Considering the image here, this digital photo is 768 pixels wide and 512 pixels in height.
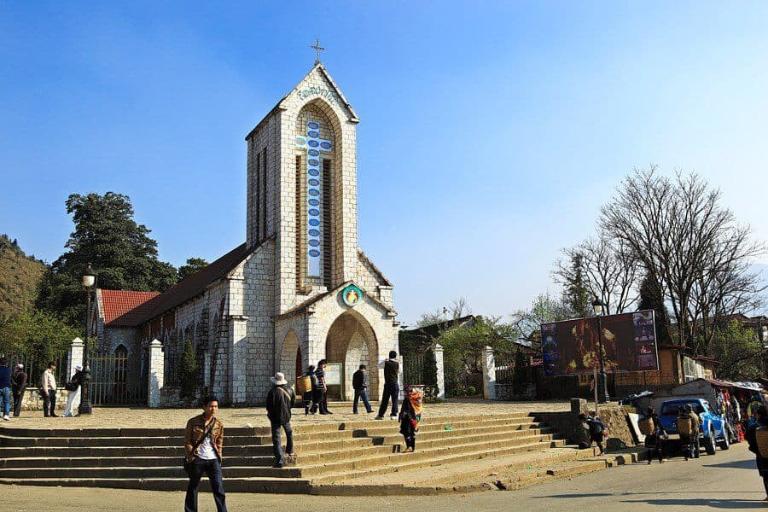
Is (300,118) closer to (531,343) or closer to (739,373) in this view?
(531,343)

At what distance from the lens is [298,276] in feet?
93.0

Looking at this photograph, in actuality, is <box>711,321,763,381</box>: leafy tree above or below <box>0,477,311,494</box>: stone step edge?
above

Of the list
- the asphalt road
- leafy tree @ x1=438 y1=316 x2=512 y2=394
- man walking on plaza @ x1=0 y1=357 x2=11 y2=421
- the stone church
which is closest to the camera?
the asphalt road

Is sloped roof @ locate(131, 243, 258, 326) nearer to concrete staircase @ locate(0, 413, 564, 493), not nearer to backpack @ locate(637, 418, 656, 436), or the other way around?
concrete staircase @ locate(0, 413, 564, 493)

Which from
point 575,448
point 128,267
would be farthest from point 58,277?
point 575,448

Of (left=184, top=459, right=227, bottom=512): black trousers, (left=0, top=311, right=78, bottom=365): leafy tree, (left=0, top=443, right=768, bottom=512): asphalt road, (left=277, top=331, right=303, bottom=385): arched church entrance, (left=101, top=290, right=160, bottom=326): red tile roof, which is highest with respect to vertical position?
(left=101, top=290, right=160, bottom=326): red tile roof

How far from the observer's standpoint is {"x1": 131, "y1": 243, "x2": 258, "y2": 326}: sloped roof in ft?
105

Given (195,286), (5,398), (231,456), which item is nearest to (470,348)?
(195,286)

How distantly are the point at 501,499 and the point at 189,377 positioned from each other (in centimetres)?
1927

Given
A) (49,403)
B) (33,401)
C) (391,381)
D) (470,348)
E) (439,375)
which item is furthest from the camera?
(470,348)

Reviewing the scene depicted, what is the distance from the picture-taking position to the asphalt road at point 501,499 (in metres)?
9.96

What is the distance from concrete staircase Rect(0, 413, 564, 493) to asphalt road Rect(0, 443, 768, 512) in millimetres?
509

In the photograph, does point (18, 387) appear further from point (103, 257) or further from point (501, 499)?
point (103, 257)

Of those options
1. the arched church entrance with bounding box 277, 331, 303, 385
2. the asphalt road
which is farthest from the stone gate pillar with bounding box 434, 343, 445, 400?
the asphalt road
